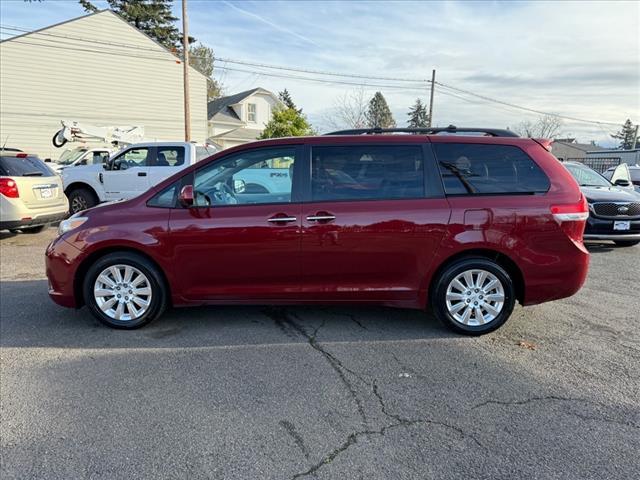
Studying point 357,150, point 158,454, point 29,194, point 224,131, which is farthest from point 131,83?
point 158,454

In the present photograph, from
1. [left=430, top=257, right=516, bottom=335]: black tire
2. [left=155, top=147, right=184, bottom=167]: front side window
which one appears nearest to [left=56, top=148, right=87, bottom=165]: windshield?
[left=155, top=147, right=184, bottom=167]: front side window

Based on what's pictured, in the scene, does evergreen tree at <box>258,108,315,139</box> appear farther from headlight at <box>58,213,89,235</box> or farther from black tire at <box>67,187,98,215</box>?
headlight at <box>58,213,89,235</box>

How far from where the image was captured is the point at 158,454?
2549mm

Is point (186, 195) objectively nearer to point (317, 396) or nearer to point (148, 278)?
point (148, 278)

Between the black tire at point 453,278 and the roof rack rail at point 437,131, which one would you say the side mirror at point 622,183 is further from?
the black tire at point 453,278

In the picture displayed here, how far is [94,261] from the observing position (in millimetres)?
4332

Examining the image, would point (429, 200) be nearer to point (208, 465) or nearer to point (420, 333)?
point (420, 333)

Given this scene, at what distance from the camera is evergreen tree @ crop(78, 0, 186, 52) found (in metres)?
42.0

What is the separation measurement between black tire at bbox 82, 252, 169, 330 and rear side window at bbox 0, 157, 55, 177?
4924mm

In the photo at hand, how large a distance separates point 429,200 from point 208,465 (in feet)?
8.95

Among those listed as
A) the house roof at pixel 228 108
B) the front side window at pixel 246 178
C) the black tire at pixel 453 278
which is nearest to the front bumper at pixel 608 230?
the black tire at pixel 453 278

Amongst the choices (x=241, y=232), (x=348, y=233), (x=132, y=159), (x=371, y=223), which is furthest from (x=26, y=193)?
(x=371, y=223)

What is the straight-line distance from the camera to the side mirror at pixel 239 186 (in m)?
4.24

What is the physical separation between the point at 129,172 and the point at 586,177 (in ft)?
32.8
